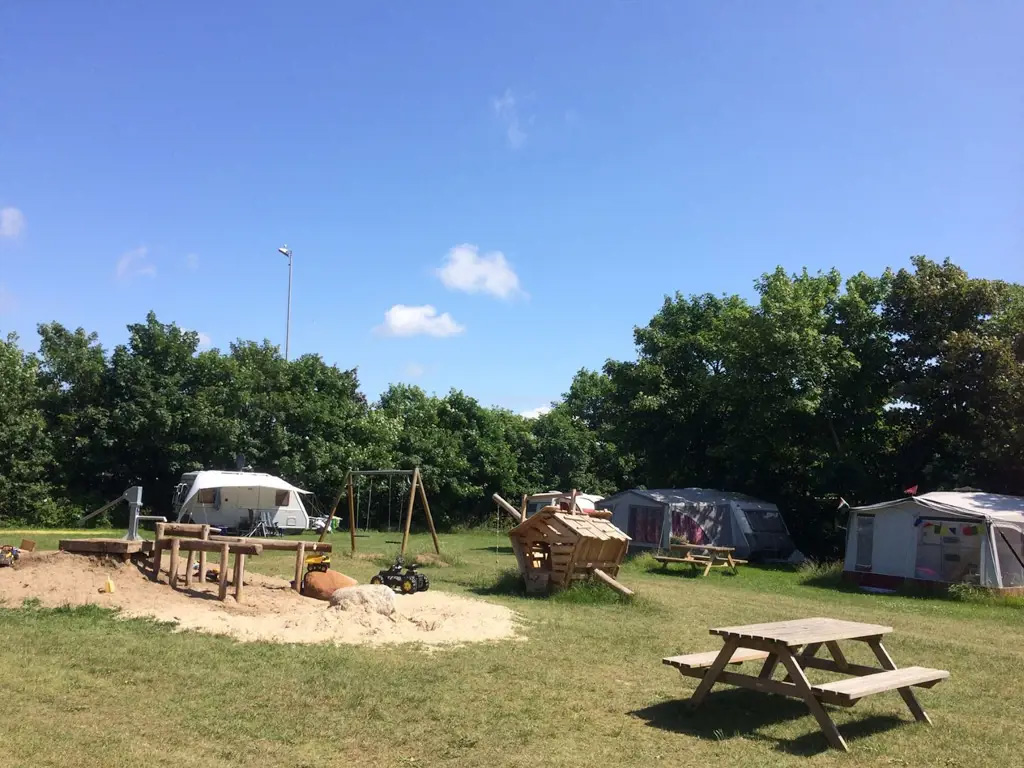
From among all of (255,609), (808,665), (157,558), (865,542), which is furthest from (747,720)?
(865,542)

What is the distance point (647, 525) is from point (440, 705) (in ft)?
60.6

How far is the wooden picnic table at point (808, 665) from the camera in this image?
6.02 m

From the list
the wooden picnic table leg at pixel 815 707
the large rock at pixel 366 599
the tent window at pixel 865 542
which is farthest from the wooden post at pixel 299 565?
the tent window at pixel 865 542

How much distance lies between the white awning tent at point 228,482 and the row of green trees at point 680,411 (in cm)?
314

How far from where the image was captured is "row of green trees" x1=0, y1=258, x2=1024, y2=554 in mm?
23875

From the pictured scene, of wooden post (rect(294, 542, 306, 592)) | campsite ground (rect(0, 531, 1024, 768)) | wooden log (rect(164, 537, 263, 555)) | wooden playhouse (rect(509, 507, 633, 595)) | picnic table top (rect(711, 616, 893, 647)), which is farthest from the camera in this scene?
wooden playhouse (rect(509, 507, 633, 595))

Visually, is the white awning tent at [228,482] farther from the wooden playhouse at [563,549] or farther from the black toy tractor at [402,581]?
the wooden playhouse at [563,549]

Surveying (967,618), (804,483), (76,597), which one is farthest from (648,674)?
(804,483)

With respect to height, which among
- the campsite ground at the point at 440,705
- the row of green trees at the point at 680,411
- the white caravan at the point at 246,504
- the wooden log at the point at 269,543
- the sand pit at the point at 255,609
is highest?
the row of green trees at the point at 680,411

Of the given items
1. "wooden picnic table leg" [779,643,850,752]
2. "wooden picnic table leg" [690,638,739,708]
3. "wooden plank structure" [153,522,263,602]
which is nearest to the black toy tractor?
"wooden plank structure" [153,522,263,602]

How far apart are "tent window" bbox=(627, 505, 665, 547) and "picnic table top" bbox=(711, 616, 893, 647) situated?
16763 mm

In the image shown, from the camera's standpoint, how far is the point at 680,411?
2898cm

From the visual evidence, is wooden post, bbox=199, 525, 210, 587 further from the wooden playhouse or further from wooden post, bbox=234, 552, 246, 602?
the wooden playhouse

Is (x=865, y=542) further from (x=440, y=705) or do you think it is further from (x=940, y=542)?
(x=440, y=705)
